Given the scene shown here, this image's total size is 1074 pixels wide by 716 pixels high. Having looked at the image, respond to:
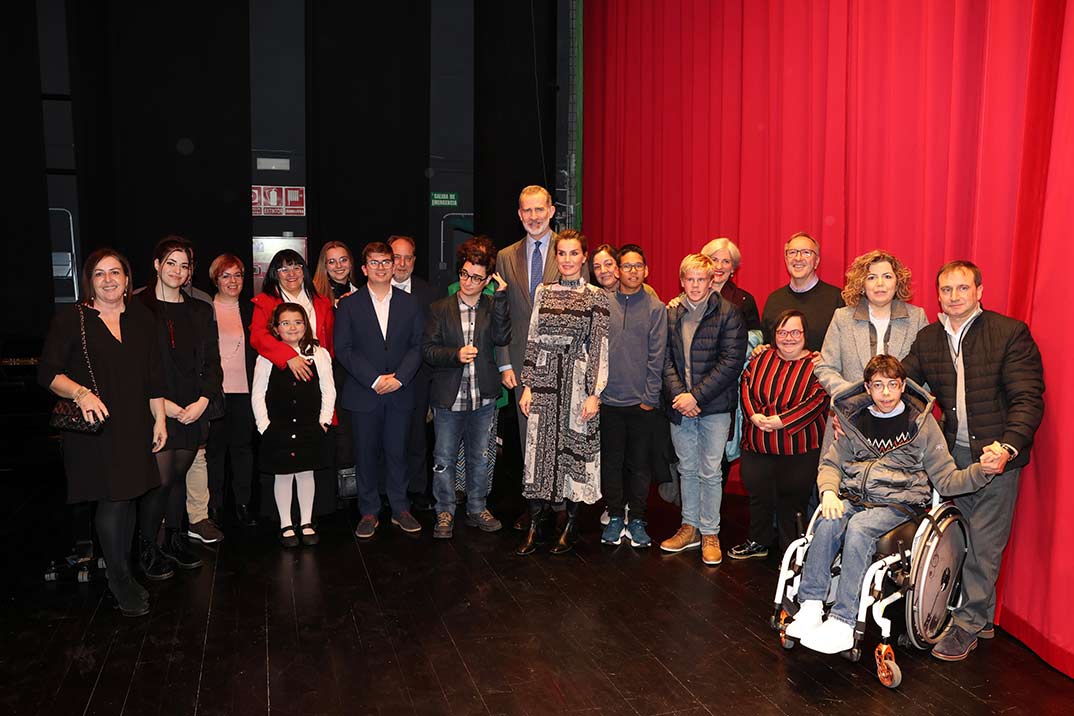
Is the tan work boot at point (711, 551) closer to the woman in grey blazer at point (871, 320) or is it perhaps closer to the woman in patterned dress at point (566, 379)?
the woman in patterned dress at point (566, 379)

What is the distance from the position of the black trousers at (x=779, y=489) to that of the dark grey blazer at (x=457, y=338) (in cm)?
124

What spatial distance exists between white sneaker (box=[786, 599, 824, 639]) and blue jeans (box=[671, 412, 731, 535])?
98 centimetres

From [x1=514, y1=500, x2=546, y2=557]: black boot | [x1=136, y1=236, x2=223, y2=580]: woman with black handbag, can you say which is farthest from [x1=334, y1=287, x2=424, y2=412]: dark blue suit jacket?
[x1=514, y1=500, x2=546, y2=557]: black boot

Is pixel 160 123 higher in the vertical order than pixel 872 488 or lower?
higher

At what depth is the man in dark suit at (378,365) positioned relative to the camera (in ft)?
13.5

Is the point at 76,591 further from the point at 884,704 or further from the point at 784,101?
the point at 784,101

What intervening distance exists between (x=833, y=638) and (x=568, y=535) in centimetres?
148

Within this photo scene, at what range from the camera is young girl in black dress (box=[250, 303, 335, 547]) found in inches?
158

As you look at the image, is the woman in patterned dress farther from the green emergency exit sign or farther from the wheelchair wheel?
the green emergency exit sign

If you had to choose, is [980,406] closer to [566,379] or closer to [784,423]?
[784,423]

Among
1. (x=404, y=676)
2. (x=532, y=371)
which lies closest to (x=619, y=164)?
(x=532, y=371)

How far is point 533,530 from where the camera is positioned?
4094mm

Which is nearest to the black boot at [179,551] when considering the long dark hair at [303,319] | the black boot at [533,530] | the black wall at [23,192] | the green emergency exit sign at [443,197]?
the long dark hair at [303,319]

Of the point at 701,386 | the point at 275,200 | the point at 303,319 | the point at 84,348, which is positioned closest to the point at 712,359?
the point at 701,386
